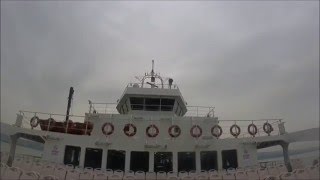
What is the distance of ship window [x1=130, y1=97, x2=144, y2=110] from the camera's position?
883 inches

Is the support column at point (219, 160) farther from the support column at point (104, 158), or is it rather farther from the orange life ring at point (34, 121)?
the orange life ring at point (34, 121)

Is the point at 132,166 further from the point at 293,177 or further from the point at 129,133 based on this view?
the point at 293,177

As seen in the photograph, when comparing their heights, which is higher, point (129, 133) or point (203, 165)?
point (129, 133)

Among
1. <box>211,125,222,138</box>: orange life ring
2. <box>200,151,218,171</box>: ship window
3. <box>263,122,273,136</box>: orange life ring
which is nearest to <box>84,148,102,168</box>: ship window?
<box>200,151,218,171</box>: ship window

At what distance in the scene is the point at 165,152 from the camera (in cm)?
1978

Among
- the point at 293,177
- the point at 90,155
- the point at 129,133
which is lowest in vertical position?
the point at 293,177

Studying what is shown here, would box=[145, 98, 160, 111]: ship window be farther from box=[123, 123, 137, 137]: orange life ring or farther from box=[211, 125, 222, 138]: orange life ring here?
box=[211, 125, 222, 138]: orange life ring

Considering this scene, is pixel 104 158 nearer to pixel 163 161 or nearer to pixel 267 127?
pixel 163 161

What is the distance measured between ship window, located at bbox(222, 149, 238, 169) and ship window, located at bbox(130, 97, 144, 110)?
6.63 m

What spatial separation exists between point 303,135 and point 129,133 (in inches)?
399

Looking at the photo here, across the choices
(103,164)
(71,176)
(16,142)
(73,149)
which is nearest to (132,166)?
(103,164)

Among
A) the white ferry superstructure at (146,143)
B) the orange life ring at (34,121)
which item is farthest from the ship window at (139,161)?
the orange life ring at (34,121)

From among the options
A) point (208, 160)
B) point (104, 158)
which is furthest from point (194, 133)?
point (104, 158)

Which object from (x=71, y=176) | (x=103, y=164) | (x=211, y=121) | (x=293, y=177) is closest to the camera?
(x=293, y=177)
